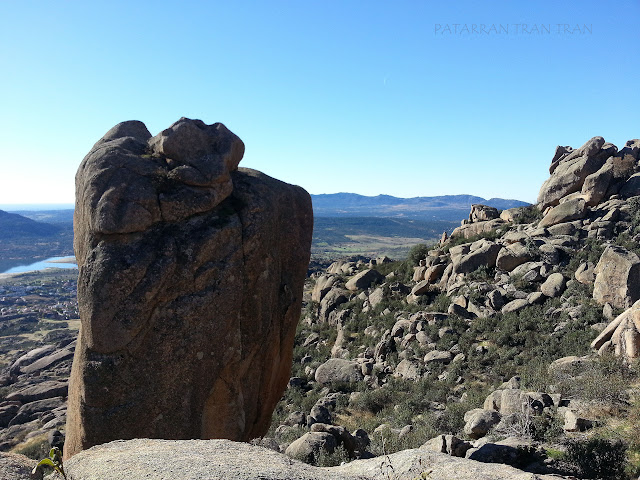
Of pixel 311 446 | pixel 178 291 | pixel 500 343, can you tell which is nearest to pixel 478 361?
pixel 500 343

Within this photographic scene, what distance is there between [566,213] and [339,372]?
1550 cm

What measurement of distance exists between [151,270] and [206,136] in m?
2.87

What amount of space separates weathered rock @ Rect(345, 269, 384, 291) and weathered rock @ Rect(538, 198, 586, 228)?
9760 mm

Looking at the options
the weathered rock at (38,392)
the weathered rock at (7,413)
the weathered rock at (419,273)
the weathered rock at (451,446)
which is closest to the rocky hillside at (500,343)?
the weathered rock at (451,446)

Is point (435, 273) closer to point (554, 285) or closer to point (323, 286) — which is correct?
point (554, 285)

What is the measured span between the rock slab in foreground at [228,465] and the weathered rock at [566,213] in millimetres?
22260

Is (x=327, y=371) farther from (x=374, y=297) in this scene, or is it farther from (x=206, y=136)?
(x=206, y=136)

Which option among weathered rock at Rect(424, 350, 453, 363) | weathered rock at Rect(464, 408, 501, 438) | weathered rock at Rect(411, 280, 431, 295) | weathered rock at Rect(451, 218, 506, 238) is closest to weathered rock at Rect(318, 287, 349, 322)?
weathered rock at Rect(411, 280, 431, 295)

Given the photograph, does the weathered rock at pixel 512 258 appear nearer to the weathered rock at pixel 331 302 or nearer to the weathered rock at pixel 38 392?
the weathered rock at pixel 331 302

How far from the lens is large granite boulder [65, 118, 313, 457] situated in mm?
6480

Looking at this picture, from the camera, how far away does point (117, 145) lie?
25.1 feet

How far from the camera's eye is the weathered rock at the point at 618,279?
14609 millimetres

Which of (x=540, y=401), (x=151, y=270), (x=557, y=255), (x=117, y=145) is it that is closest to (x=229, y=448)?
(x=151, y=270)

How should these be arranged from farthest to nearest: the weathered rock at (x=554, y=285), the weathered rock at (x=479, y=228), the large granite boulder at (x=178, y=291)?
the weathered rock at (x=479, y=228) < the weathered rock at (x=554, y=285) < the large granite boulder at (x=178, y=291)
